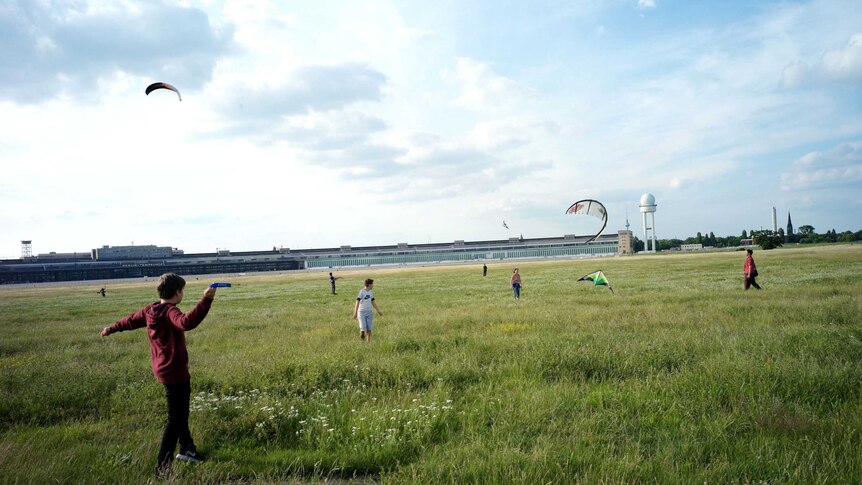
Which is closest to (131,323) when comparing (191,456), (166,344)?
(166,344)

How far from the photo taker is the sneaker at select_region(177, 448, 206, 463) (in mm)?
5473

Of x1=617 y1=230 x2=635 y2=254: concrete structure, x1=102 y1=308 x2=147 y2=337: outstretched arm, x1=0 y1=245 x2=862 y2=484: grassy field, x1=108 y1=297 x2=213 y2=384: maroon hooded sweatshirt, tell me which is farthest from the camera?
x1=617 y1=230 x2=635 y2=254: concrete structure

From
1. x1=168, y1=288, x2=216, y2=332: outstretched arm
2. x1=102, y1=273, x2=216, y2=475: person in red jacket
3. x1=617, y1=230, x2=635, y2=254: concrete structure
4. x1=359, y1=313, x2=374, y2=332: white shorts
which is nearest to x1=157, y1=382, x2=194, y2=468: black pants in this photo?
x1=102, y1=273, x2=216, y2=475: person in red jacket

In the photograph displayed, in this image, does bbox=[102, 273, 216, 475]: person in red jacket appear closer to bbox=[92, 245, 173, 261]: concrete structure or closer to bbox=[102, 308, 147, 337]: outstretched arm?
bbox=[102, 308, 147, 337]: outstretched arm

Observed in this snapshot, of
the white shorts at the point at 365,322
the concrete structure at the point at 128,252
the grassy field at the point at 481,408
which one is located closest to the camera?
the grassy field at the point at 481,408

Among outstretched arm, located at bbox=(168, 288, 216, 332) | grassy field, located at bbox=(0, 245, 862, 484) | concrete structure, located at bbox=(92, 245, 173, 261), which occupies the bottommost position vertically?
grassy field, located at bbox=(0, 245, 862, 484)

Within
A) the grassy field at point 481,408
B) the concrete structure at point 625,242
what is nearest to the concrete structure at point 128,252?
the concrete structure at point 625,242

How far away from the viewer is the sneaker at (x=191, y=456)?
18.0ft

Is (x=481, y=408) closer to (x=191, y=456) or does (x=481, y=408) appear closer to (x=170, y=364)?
(x=191, y=456)

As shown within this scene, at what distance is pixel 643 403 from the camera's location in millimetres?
6695

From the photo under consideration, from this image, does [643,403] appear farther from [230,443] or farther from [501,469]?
[230,443]

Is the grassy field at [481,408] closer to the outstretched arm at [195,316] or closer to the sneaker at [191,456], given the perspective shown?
the sneaker at [191,456]

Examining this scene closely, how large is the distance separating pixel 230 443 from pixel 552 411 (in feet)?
13.2

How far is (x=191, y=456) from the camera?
5527mm
